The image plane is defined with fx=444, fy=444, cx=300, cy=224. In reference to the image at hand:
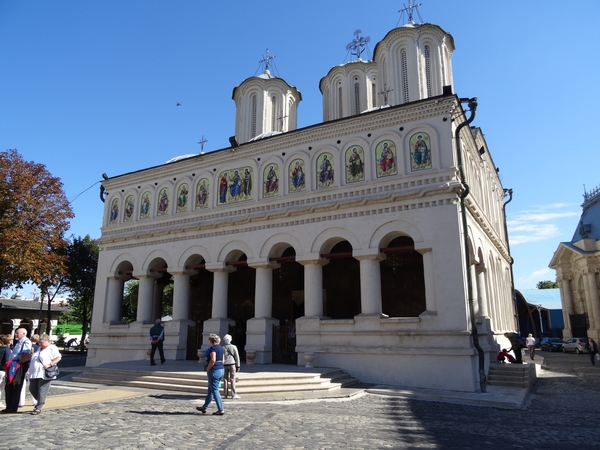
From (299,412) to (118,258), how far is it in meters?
14.3

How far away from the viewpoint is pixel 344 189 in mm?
15781

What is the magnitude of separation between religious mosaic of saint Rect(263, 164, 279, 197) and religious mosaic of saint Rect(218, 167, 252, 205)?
0.74 m

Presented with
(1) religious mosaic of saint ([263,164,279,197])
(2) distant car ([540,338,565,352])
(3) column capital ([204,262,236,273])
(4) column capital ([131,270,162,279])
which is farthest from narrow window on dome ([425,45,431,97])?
(2) distant car ([540,338,565,352])

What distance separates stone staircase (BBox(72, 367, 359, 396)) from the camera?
11.6 metres

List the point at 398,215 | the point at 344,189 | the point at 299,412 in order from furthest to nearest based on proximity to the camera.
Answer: the point at 344,189, the point at 398,215, the point at 299,412

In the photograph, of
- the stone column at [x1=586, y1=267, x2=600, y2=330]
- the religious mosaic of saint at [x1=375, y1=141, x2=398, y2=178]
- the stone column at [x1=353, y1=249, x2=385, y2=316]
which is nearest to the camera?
the stone column at [x1=353, y1=249, x2=385, y2=316]

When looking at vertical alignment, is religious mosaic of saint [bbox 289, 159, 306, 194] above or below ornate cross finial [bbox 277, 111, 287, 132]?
below

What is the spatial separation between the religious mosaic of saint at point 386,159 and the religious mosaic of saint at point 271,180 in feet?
13.6

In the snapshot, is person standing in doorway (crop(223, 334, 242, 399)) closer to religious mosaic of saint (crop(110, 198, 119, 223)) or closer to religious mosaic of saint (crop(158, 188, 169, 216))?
religious mosaic of saint (crop(158, 188, 169, 216))

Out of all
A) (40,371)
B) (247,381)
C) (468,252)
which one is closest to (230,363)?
(247,381)

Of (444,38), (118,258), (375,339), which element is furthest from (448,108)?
(118,258)

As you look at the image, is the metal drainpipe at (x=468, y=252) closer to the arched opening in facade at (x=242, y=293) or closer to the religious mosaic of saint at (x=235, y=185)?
the religious mosaic of saint at (x=235, y=185)

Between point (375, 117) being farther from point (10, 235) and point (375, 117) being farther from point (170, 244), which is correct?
point (10, 235)

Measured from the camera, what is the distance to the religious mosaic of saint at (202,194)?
19.2 metres
